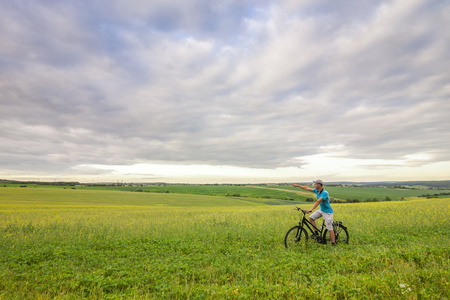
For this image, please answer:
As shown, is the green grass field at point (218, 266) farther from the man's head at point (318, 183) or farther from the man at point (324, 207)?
the man's head at point (318, 183)

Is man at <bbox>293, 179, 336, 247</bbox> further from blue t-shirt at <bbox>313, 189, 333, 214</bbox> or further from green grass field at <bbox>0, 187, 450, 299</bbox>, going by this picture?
green grass field at <bbox>0, 187, 450, 299</bbox>

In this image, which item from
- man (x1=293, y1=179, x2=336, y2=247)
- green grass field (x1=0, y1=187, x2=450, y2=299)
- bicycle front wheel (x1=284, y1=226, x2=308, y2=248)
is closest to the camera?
green grass field (x1=0, y1=187, x2=450, y2=299)

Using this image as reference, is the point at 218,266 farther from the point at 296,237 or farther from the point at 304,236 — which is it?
the point at 304,236

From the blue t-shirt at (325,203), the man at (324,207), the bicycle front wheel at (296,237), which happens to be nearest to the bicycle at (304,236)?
the bicycle front wheel at (296,237)

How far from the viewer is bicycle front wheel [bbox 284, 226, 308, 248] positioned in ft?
32.9

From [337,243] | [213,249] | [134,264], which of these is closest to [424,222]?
[337,243]

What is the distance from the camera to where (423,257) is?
281 inches

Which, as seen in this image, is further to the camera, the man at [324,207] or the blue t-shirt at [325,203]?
the blue t-shirt at [325,203]

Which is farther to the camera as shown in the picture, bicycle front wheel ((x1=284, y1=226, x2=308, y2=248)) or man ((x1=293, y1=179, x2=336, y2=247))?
bicycle front wheel ((x1=284, y1=226, x2=308, y2=248))

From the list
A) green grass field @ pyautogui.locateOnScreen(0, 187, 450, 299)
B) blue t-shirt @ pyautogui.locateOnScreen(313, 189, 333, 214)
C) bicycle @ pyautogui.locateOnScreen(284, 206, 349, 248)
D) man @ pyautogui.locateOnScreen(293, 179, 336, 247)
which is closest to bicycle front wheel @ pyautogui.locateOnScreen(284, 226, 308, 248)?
bicycle @ pyautogui.locateOnScreen(284, 206, 349, 248)

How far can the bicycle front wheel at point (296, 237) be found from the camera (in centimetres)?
1003

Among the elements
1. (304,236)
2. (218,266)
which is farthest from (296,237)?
(218,266)

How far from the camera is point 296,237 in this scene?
10.2 m

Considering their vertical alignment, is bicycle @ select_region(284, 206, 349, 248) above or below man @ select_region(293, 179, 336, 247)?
below
